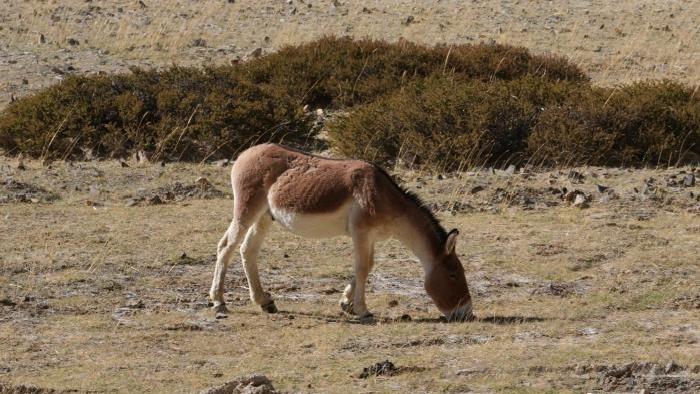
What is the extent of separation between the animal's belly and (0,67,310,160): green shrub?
24.7 ft

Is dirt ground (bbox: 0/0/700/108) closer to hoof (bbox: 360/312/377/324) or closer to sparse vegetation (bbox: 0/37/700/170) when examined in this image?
sparse vegetation (bbox: 0/37/700/170)

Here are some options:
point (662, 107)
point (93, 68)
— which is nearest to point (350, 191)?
point (662, 107)

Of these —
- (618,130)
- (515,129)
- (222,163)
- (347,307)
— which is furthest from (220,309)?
(618,130)

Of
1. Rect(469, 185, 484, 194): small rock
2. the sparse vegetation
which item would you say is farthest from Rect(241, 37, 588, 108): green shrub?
Rect(469, 185, 484, 194): small rock

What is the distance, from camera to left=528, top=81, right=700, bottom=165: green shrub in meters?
17.2

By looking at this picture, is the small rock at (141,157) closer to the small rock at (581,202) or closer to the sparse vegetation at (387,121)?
the sparse vegetation at (387,121)

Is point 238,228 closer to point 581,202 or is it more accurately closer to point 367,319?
point 367,319

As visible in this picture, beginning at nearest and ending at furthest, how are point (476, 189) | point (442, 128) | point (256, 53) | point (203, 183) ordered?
point (476, 189)
point (203, 183)
point (442, 128)
point (256, 53)

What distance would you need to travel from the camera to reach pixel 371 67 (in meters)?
22.0

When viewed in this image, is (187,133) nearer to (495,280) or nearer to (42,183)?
(42,183)

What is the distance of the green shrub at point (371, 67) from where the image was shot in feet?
69.7

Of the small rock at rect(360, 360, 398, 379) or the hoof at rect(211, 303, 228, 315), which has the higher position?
the small rock at rect(360, 360, 398, 379)

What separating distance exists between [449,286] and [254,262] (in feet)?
5.43

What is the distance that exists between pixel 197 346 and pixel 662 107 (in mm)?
10708
